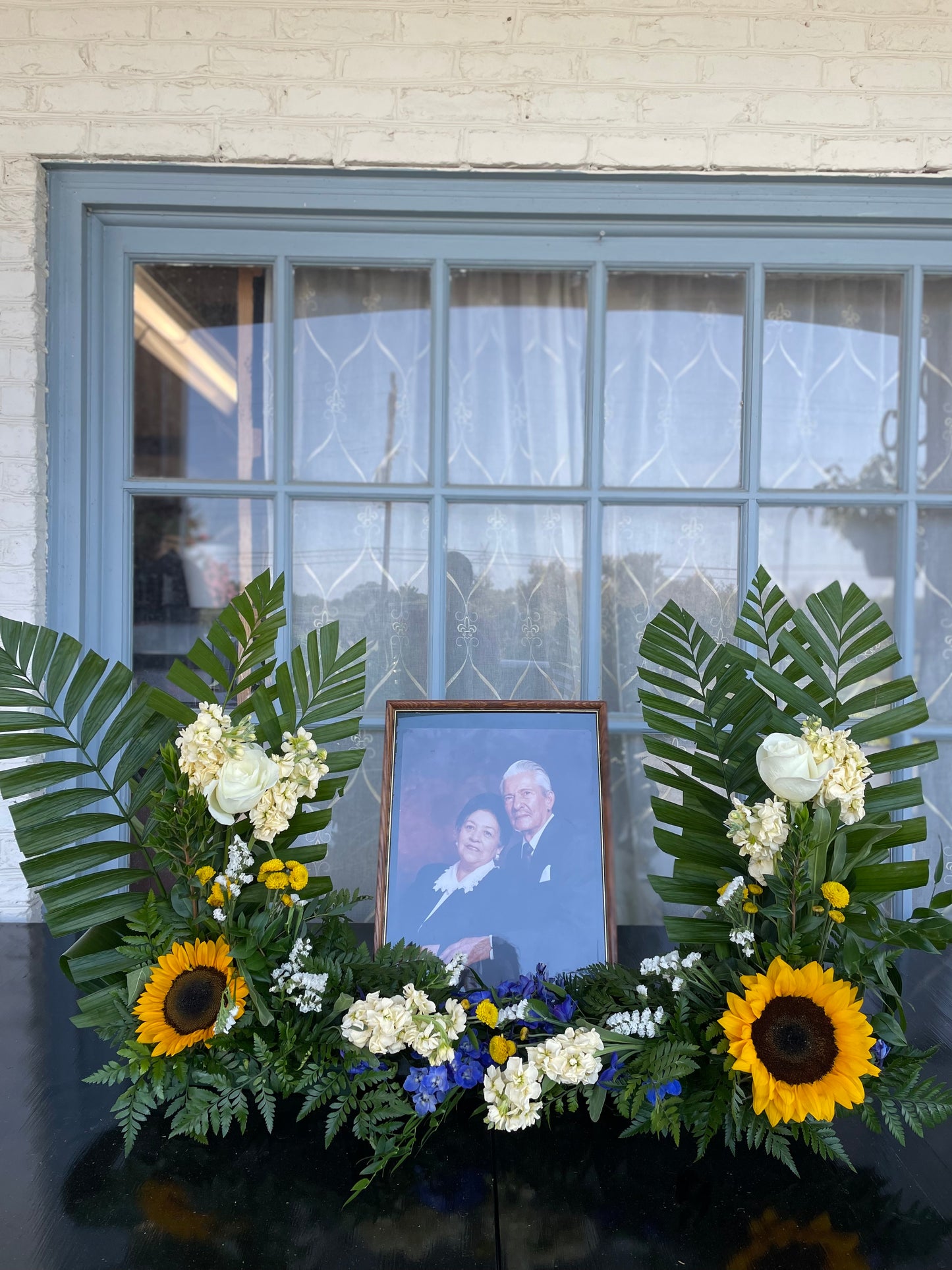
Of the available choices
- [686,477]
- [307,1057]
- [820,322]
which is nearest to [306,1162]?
[307,1057]

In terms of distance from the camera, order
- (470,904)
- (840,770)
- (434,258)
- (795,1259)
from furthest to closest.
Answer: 1. (434,258)
2. (470,904)
3. (840,770)
4. (795,1259)

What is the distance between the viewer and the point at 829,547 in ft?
5.51

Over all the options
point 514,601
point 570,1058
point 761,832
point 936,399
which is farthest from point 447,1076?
point 936,399

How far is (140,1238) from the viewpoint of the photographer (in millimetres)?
755

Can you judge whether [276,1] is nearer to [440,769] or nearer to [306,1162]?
[440,769]

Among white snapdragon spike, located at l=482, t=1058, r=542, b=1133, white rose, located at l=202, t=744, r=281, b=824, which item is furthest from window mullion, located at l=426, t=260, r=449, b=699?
white snapdragon spike, located at l=482, t=1058, r=542, b=1133

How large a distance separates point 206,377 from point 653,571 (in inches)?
37.5

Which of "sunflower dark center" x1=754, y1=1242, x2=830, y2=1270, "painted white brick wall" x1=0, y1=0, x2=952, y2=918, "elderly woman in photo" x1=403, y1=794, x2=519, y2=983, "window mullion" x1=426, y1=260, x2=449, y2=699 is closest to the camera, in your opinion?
"sunflower dark center" x1=754, y1=1242, x2=830, y2=1270

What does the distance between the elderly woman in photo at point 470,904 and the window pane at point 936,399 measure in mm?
1159

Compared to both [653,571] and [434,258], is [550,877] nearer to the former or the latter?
[653,571]

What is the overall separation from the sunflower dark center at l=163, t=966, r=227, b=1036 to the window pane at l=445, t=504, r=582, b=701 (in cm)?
83

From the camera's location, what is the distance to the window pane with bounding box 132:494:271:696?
1.64 m

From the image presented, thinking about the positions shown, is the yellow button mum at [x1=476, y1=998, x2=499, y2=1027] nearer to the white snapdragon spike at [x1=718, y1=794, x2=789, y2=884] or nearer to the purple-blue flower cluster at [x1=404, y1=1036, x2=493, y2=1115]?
the purple-blue flower cluster at [x1=404, y1=1036, x2=493, y2=1115]

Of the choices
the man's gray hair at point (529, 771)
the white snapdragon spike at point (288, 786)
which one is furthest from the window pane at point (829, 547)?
the white snapdragon spike at point (288, 786)
